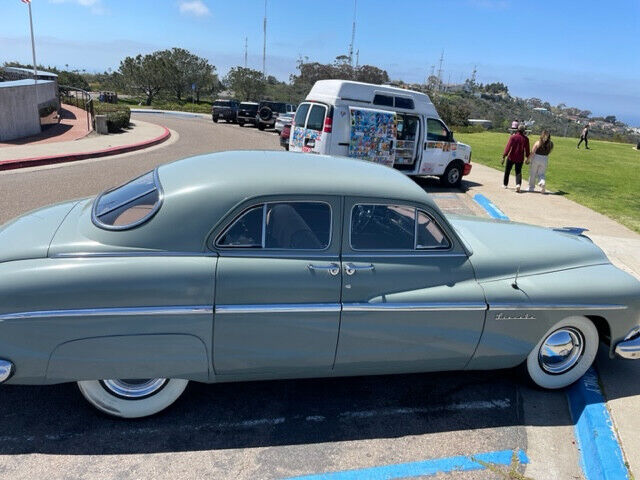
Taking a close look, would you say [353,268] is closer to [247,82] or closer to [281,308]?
Result: [281,308]

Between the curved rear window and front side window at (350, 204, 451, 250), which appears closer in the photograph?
the curved rear window

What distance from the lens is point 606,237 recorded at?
8.35 meters

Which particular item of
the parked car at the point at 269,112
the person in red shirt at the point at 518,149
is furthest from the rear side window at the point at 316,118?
the parked car at the point at 269,112

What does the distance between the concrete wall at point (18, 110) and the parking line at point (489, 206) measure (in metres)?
13.8

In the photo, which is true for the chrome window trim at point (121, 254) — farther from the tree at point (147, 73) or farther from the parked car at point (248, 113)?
the tree at point (147, 73)

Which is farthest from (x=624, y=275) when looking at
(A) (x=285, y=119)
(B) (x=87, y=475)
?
(A) (x=285, y=119)

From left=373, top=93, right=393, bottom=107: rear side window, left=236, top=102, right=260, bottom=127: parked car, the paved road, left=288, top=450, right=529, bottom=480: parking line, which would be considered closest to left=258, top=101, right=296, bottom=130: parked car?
left=236, top=102, right=260, bottom=127: parked car

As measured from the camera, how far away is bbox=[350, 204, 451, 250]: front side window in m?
3.31

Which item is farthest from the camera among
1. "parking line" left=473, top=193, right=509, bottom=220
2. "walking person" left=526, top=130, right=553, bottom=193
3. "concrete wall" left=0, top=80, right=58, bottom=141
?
"concrete wall" left=0, top=80, right=58, bottom=141

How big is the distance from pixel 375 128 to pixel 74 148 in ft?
30.2

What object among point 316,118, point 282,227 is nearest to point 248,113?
point 316,118

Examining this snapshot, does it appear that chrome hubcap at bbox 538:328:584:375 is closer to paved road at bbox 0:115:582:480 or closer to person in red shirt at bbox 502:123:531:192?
paved road at bbox 0:115:582:480

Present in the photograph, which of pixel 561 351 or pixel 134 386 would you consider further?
pixel 561 351

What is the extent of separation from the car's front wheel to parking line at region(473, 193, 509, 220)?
7.23 metres
